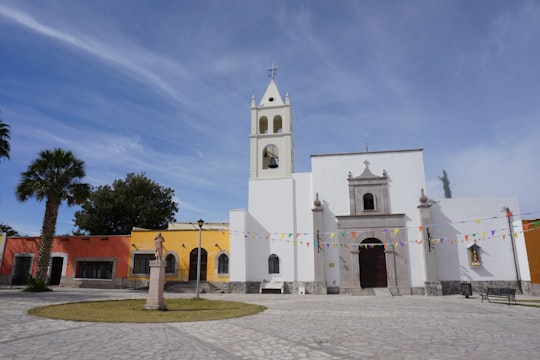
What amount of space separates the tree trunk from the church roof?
1471cm

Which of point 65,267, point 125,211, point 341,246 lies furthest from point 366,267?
point 125,211

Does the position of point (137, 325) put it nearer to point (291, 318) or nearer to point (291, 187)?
point (291, 318)

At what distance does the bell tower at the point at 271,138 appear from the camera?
2402 cm

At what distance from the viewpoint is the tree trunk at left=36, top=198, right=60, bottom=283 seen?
19953 mm

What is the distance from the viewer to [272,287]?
70.6 ft

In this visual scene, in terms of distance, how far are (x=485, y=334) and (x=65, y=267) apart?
87.6ft

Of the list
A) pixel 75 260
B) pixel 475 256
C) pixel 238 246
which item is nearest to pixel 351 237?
pixel 238 246

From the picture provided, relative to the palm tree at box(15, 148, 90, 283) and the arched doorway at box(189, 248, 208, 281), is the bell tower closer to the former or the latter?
the arched doorway at box(189, 248, 208, 281)

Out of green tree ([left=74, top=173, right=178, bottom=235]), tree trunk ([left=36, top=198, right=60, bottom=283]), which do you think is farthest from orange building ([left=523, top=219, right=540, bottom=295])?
green tree ([left=74, top=173, right=178, bottom=235])

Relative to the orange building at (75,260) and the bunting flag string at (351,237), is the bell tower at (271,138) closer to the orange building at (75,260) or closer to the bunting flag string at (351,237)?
the bunting flag string at (351,237)

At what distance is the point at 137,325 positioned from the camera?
27.5ft

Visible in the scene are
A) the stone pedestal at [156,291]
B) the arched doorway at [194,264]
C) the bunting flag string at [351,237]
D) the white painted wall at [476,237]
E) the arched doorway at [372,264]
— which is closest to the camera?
the stone pedestal at [156,291]

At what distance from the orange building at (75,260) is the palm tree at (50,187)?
17.1 feet

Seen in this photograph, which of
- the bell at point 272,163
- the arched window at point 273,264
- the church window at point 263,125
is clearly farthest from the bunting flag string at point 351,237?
the church window at point 263,125
